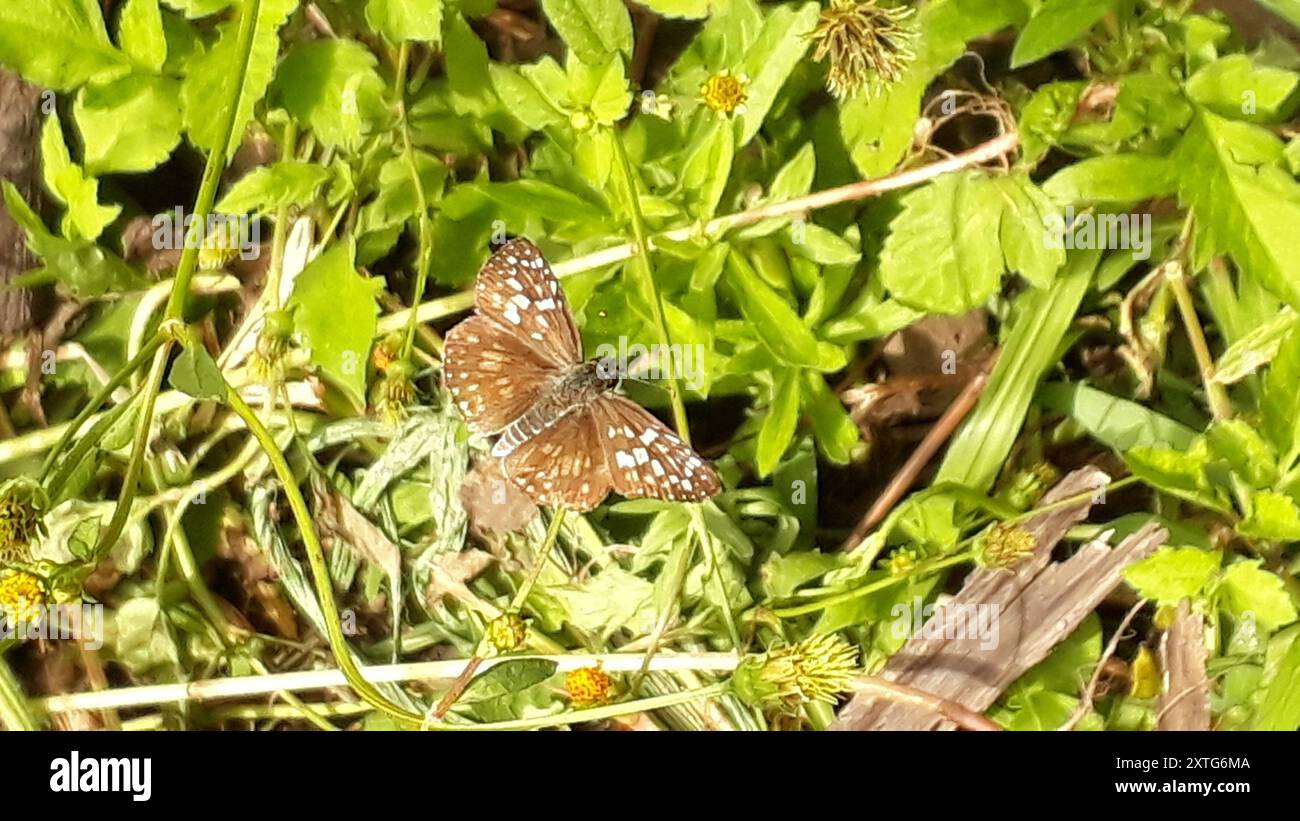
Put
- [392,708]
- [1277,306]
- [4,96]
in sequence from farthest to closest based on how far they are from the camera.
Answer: [4,96] → [1277,306] → [392,708]

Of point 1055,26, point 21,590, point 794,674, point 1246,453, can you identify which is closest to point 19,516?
point 21,590

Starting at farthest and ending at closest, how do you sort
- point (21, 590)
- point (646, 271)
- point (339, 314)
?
1. point (339, 314)
2. point (646, 271)
3. point (21, 590)

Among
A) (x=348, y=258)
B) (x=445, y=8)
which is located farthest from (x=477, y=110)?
(x=348, y=258)

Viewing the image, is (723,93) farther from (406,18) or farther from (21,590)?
(21,590)
